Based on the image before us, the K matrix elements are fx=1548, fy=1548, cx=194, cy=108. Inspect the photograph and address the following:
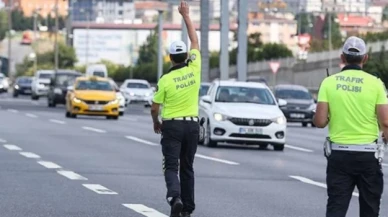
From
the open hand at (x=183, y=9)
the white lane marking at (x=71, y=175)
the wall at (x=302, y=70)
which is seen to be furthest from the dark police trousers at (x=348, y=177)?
the wall at (x=302, y=70)

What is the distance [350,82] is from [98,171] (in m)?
11.1

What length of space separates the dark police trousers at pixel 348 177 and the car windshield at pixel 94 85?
129 ft

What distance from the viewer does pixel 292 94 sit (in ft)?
178

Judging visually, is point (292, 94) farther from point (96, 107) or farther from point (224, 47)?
point (224, 47)

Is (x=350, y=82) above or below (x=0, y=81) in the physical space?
above

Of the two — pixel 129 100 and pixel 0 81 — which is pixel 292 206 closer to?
→ pixel 129 100

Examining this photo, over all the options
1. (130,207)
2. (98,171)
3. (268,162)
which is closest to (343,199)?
(130,207)

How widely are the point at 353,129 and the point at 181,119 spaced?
3646 millimetres

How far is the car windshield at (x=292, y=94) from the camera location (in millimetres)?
53812

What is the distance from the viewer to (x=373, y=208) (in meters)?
11.5

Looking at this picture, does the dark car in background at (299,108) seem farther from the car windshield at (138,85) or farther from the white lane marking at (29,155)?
the car windshield at (138,85)

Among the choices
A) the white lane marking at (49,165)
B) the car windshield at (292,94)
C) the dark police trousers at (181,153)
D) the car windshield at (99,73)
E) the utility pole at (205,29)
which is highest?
the dark police trousers at (181,153)

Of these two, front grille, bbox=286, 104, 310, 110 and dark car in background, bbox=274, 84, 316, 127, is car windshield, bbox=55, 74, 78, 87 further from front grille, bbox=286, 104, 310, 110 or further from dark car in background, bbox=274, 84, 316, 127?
front grille, bbox=286, 104, 310, 110

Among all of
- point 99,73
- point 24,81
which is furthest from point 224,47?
point 24,81
